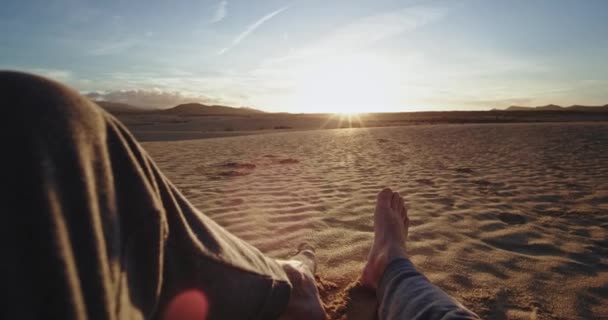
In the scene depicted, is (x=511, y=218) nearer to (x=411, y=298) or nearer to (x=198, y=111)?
(x=411, y=298)

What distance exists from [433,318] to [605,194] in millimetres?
3662

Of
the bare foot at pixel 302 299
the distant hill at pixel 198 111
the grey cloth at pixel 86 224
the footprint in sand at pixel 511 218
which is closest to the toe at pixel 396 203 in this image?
the footprint in sand at pixel 511 218

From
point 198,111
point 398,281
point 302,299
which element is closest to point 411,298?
point 398,281

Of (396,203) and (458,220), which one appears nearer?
(396,203)

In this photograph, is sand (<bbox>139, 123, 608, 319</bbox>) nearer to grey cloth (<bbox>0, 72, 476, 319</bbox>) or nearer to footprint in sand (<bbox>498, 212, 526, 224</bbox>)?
footprint in sand (<bbox>498, 212, 526, 224</bbox>)

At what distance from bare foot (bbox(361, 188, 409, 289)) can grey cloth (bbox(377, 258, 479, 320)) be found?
10 centimetres

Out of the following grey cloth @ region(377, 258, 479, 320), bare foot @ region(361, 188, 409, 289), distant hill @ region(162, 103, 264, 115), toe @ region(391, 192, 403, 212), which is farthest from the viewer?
distant hill @ region(162, 103, 264, 115)

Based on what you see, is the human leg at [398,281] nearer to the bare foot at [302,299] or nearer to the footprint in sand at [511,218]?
the bare foot at [302,299]

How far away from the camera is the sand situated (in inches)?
65.4

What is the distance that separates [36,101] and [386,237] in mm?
1726

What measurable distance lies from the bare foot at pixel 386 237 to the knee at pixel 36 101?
137 centimetres

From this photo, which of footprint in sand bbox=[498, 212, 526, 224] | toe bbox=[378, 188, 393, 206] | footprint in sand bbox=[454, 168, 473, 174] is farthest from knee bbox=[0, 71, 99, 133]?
footprint in sand bbox=[454, 168, 473, 174]

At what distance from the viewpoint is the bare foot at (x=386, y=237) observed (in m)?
1.61

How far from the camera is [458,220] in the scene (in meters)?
2.64
